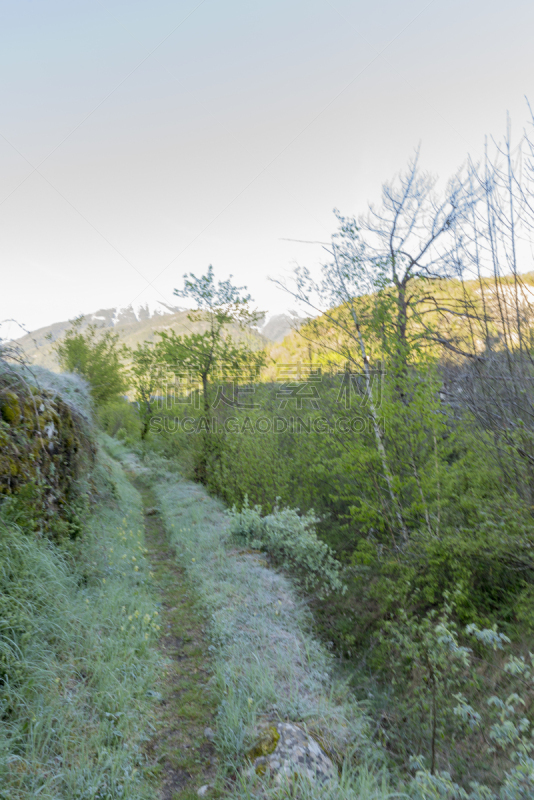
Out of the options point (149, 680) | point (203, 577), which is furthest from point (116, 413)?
point (149, 680)

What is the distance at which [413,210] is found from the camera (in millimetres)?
8906

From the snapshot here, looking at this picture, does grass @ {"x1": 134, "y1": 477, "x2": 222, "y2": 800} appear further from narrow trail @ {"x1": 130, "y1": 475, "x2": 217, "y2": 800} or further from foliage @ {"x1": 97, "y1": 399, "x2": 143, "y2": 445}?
foliage @ {"x1": 97, "y1": 399, "x2": 143, "y2": 445}

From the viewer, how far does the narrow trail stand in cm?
291

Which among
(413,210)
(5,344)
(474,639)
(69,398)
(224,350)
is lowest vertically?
(474,639)

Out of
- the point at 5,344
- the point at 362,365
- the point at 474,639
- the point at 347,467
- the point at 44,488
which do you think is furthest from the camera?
the point at 362,365

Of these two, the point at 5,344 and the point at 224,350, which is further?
the point at 224,350

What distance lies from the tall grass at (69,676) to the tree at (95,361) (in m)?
16.1

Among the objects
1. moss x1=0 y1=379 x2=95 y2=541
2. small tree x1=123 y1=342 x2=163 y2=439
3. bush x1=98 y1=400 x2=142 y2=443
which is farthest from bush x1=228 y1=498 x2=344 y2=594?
bush x1=98 y1=400 x2=142 y2=443

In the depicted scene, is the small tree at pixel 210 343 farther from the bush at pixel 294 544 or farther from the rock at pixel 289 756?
the rock at pixel 289 756

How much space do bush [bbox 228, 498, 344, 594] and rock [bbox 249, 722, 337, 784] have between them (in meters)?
2.89

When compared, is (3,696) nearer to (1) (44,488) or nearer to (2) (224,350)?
(1) (44,488)

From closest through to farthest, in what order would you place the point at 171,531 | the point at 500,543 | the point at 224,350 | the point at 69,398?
1. the point at 500,543
2. the point at 69,398
3. the point at 171,531
4. the point at 224,350

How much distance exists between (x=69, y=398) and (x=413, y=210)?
849cm

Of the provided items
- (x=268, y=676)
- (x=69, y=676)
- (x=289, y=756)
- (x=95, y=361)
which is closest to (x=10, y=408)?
(x=69, y=676)
